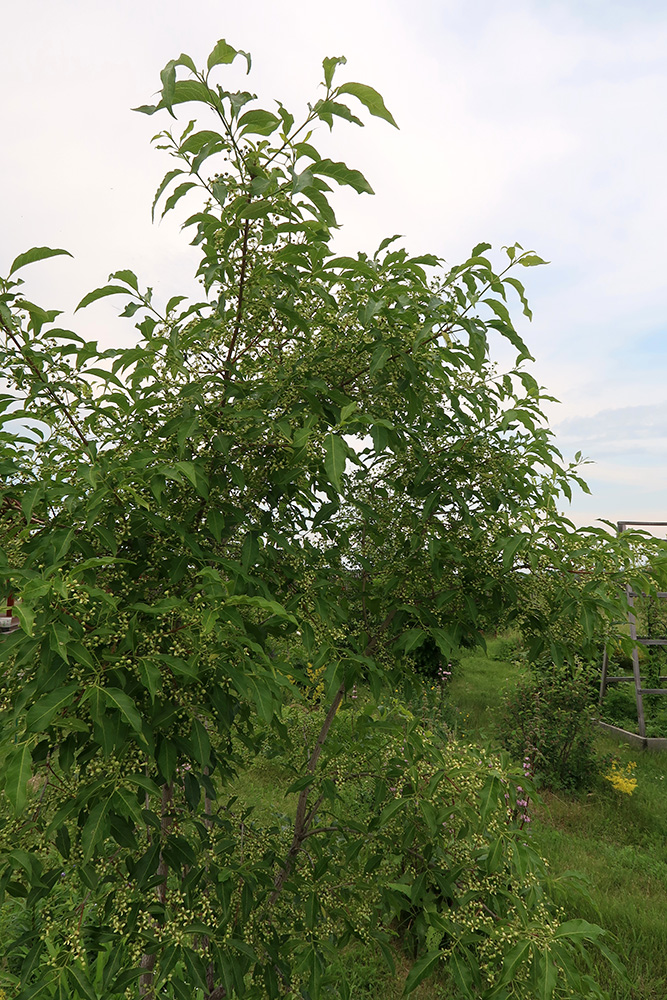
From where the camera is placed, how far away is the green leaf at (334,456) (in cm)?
168

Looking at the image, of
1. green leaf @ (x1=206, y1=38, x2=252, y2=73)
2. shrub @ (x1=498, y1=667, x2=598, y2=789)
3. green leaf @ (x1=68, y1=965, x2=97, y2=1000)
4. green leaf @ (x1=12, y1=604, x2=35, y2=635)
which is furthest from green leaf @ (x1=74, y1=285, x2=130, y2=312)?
shrub @ (x1=498, y1=667, x2=598, y2=789)

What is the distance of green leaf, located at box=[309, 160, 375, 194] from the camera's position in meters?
1.68

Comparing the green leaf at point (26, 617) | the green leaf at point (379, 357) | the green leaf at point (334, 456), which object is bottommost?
the green leaf at point (26, 617)

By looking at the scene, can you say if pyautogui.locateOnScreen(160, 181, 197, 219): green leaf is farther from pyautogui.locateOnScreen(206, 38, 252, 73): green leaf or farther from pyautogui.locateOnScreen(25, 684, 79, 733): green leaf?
pyautogui.locateOnScreen(25, 684, 79, 733): green leaf

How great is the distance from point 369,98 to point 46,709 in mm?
1623

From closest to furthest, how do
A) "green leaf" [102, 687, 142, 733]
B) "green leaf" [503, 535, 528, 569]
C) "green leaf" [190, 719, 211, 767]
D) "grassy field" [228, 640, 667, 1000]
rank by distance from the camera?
"green leaf" [102, 687, 142, 733] < "green leaf" [190, 719, 211, 767] < "green leaf" [503, 535, 528, 569] < "grassy field" [228, 640, 667, 1000]

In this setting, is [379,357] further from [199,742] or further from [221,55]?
[199,742]

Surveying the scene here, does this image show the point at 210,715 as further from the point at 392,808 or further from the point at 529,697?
the point at 529,697

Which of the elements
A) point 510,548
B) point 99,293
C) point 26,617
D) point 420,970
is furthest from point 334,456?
point 420,970

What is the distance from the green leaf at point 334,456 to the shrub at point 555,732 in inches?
241

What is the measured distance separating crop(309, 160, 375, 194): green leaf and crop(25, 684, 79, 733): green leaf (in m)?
1.39

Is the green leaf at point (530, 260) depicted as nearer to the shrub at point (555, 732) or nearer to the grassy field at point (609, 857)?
the grassy field at point (609, 857)

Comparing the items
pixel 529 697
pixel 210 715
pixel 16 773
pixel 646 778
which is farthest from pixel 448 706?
pixel 16 773

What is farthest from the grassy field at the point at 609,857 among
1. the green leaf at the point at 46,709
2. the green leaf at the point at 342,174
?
the green leaf at the point at 342,174
